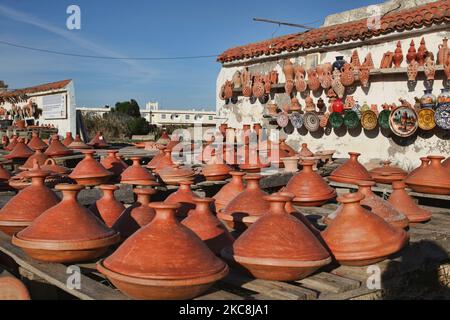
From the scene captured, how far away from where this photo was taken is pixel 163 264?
2.30 m

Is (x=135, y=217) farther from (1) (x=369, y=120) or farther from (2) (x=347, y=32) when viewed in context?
(2) (x=347, y=32)

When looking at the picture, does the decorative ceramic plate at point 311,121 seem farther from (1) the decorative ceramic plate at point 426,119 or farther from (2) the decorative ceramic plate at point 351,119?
(1) the decorative ceramic plate at point 426,119

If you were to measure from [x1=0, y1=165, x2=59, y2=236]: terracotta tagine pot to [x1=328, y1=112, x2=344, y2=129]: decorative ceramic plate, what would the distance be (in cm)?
505

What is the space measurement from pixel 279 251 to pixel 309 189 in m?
1.75

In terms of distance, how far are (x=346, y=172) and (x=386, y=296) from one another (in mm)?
2464

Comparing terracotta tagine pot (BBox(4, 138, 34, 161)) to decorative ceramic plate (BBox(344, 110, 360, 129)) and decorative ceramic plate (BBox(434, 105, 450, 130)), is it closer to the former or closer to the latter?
decorative ceramic plate (BBox(344, 110, 360, 129))

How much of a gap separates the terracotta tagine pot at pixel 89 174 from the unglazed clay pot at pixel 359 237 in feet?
8.89

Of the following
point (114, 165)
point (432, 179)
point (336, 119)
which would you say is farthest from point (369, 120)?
point (114, 165)

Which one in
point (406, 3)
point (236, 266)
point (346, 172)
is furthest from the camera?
point (406, 3)

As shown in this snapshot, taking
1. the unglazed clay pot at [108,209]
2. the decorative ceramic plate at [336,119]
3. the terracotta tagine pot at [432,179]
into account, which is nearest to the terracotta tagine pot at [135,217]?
the unglazed clay pot at [108,209]

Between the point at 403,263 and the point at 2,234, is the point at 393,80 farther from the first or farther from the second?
the point at 2,234

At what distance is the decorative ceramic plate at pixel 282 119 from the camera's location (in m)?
8.44

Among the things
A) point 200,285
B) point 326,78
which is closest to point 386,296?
point 200,285

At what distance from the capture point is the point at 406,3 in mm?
8766
